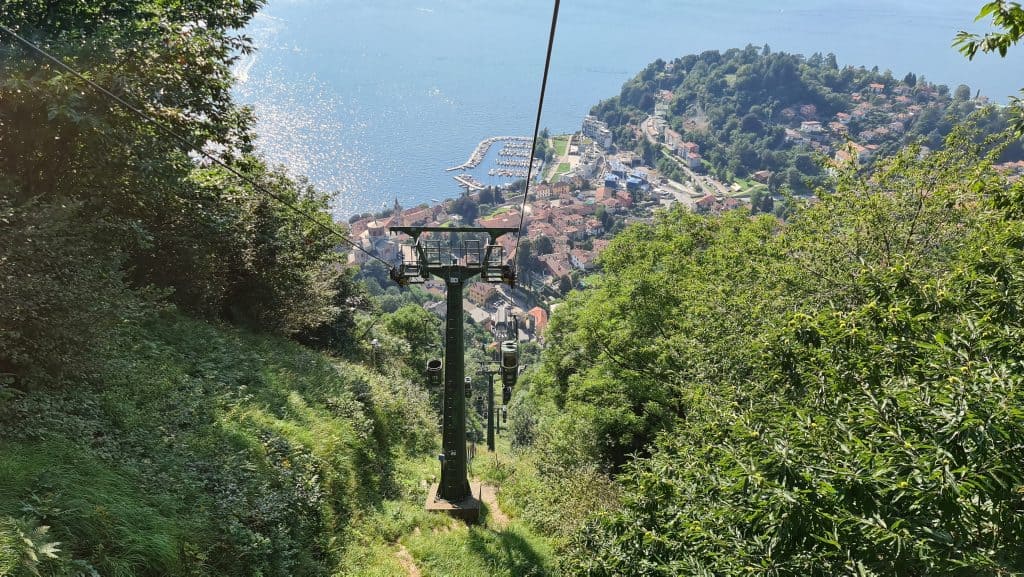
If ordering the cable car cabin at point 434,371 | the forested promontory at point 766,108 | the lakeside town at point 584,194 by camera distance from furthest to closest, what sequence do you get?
the forested promontory at point 766,108, the lakeside town at point 584,194, the cable car cabin at point 434,371

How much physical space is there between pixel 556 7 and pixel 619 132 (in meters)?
130

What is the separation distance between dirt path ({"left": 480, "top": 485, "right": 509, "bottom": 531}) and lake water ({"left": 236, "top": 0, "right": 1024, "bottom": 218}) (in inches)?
636

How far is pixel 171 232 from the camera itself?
34.3ft

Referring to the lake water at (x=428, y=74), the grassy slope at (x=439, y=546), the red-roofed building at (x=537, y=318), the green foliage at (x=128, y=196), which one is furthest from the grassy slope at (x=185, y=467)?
the red-roofed building at (x=537, y=318)

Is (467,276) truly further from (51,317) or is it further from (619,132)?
(619,132)

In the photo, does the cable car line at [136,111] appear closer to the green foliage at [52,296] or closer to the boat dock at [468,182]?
the green foliage at [52,296]

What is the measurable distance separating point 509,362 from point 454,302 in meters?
1.80

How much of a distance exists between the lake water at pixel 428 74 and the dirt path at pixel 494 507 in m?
16.2

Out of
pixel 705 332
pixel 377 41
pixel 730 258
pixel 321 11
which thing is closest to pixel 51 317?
pixel 705 332

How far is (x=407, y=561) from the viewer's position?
7.06 m

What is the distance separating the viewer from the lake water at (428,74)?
215 feet

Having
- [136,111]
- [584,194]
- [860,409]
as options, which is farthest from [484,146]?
[860,409]

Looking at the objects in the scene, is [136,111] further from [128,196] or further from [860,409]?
[860,409]

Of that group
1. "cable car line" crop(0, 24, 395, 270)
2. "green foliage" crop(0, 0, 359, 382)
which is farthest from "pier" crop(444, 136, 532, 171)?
"cable car line" crop(0, 24, 395, 270)
